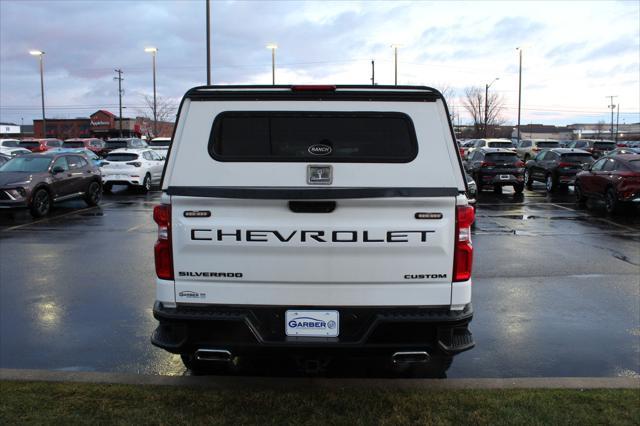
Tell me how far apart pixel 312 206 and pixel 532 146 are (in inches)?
1460

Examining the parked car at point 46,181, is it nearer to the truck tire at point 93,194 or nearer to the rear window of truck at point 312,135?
the truck tire at point 93,194

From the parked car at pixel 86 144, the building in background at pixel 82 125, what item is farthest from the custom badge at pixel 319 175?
the building in background at pixel 82 125

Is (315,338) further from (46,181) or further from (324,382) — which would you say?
(46,181)

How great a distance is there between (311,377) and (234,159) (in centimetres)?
194

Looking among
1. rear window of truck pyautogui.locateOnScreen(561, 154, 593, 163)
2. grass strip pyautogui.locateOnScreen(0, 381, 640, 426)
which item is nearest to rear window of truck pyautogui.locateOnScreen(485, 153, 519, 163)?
rear window of truck pyautogui.locateOnScreen(561, 154, 593, 163)

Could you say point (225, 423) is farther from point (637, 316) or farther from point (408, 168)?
point (637, 316)

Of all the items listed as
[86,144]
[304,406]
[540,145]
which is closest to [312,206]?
[304,406]

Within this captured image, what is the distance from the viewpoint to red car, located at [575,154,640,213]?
1472 cm

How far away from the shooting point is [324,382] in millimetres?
4375

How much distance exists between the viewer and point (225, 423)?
3699mm

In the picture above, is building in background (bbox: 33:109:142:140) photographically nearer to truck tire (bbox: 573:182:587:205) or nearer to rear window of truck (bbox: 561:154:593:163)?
rear window of truck (bbox: 561:154:593:163)

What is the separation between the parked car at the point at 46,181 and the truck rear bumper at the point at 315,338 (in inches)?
494

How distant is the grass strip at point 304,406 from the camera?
374 cm

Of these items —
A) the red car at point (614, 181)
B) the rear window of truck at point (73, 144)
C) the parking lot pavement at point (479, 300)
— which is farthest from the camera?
the rear window of truck at point (73, 144)
